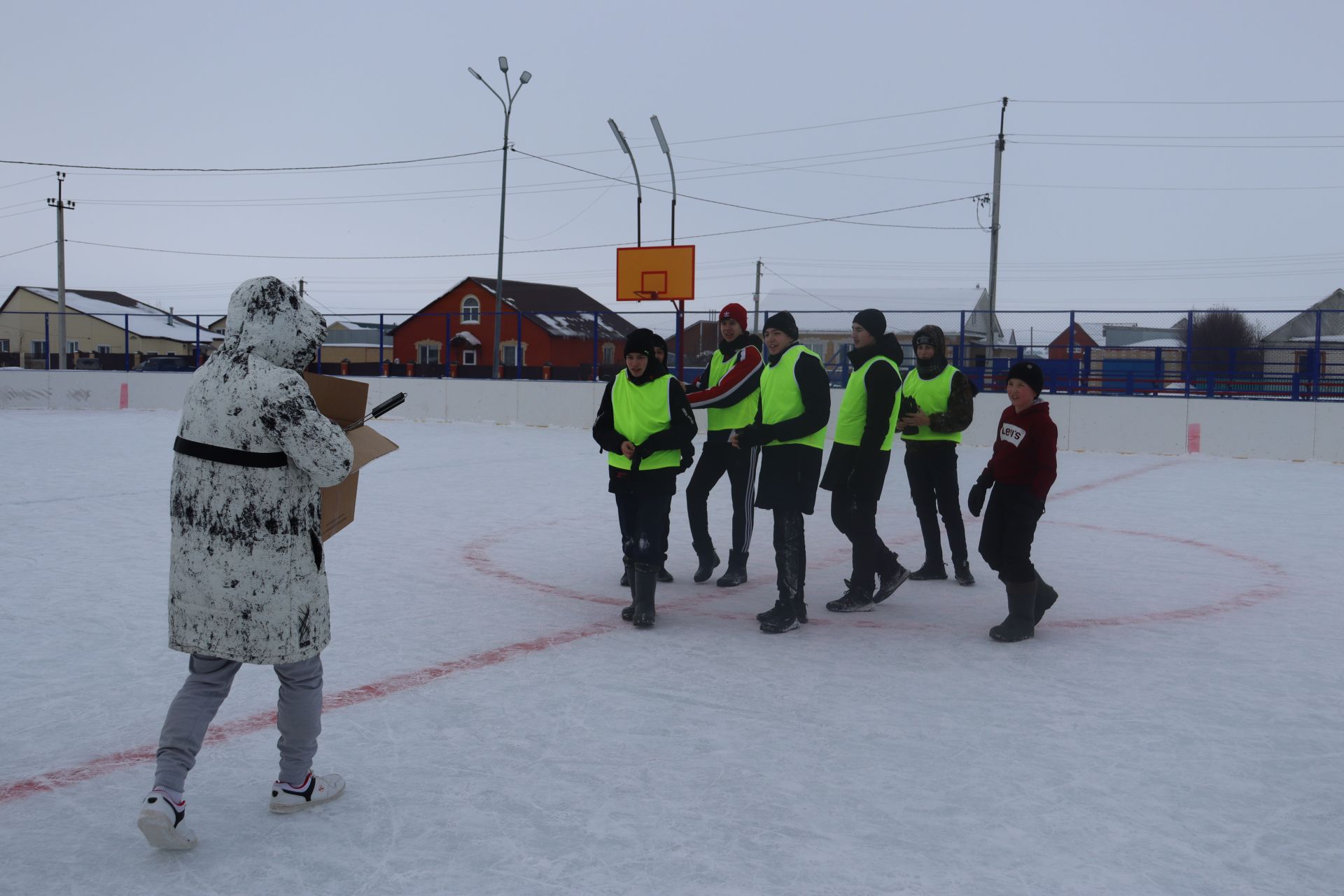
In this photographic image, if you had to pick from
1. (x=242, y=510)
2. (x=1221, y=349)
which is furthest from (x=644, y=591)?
(x=1221, y=349)

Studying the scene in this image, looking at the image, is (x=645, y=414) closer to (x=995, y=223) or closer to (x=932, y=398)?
(x=932, y=398)

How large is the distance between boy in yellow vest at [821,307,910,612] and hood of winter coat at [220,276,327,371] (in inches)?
135

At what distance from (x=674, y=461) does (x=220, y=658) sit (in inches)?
114

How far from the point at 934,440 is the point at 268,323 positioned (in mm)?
4845

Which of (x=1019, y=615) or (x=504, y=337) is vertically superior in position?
(x=504, y=337)

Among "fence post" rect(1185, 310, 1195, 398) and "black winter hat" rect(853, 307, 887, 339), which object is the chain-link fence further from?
"black winter hat" rect(853, 307, 887, 339)

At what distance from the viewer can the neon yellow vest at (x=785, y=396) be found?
5.85 metres

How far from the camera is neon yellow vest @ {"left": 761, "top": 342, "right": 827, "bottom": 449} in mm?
5852

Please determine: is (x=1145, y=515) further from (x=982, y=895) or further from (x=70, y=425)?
(x=70, y=425)

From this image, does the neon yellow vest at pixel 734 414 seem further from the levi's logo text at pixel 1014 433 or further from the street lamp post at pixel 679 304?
the street lamp post at pixel 679 304

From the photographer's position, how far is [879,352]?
244 inches

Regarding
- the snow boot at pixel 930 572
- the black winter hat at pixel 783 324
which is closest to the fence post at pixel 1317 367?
the snow boot at pixel 930 572

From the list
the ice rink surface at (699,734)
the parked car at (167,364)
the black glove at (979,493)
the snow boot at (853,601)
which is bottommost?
the ice rink surface at (699,734)

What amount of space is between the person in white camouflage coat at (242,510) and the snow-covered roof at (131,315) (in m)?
→ 23.2
